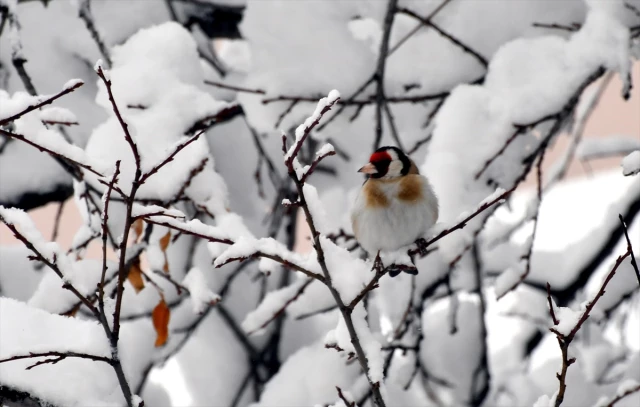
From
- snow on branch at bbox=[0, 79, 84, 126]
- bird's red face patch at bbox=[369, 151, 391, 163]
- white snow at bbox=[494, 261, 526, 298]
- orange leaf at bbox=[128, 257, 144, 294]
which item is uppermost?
bird's red face patch at bbox=[369, 151, 391, 163]

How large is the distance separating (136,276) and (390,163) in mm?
807

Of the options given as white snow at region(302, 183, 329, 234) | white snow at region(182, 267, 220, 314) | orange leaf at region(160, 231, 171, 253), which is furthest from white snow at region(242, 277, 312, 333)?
white snow at region(302, 183, 329, 234)

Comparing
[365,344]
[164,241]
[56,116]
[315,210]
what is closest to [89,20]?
[56,116]

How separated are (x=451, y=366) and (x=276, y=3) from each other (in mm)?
1797

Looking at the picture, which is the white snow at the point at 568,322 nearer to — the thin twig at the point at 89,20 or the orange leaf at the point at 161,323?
the orange leaf at the point at 161,323

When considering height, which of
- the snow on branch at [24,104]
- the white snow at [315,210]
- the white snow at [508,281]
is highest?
the white snow at [508,281]

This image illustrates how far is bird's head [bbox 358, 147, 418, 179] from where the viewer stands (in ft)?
7.16

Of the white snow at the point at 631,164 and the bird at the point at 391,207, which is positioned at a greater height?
the bird at the point at 391,207

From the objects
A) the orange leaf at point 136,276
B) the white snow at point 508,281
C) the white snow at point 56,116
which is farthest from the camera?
the white snow at point 508,281

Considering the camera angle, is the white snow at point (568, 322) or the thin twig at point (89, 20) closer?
A: the white snow at point (568, 322)

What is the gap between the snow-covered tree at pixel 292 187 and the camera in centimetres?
167

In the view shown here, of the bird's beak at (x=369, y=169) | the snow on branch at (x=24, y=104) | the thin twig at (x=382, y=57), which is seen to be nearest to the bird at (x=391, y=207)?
the bird's beak at (x=369, y=169)

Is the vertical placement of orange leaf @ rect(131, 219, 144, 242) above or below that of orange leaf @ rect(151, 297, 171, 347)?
above

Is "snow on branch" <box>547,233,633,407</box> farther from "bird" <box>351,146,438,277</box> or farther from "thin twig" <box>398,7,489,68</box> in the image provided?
"thin twig" <box>398,7,489,68</box>
